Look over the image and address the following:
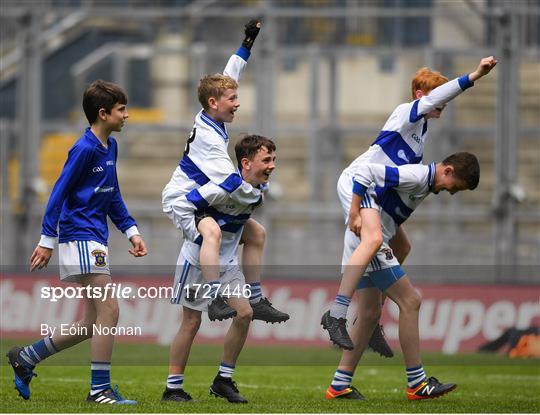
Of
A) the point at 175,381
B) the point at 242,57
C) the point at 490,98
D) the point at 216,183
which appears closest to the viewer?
the point at 216,183

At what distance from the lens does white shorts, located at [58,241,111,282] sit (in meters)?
8.03

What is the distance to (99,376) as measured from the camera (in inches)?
319

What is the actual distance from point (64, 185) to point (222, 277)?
1.14 meters

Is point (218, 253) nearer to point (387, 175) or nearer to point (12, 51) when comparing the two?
point (387, 175)

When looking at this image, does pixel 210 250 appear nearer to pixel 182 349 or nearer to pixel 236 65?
pixel 182 349

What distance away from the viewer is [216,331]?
50.1 feet

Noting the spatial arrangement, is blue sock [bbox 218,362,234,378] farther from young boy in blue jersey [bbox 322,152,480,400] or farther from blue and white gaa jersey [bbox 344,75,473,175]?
blue and white gaa jersey [bbox 344,75,473,175]

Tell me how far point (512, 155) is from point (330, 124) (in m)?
2.40

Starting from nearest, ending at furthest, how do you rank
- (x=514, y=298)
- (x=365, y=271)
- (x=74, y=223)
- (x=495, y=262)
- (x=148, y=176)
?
(x=74, y=223) → (x=365, y=271) → (x=514, y=298) → (x=495, y=262) → (x=148, y=176)

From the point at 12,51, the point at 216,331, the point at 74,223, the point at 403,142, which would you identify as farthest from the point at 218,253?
the point at 12,51

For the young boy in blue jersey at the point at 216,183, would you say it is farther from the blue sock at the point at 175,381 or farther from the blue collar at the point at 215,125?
the blue sock at the point at 175,381

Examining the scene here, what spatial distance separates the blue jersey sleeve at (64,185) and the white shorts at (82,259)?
16 cm

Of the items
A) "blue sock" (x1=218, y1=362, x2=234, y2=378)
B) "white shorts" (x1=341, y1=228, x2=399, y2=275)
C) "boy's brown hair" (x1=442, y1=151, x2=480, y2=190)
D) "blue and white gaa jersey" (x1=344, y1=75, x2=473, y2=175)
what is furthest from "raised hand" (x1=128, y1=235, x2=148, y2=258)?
"boy's brown hair" (x1=442, y1=151, x2=480, y2=190)

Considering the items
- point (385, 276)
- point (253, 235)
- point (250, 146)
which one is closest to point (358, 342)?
point (385, 276)
